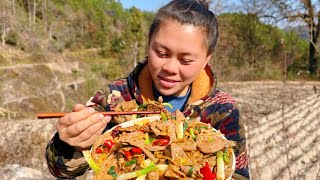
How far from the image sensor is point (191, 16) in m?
1.31

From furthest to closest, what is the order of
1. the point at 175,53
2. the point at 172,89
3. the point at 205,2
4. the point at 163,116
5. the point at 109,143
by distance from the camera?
the point at 205,2, the point at 172,89, the point at 175,53, the point at 163,116, the point at 109,143

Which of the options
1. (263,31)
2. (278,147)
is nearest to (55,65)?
(263,31)

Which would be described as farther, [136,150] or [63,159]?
[63,159]

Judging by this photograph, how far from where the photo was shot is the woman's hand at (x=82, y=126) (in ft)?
3.16

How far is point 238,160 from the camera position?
54.4 inches

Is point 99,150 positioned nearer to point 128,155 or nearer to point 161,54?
point 128,155

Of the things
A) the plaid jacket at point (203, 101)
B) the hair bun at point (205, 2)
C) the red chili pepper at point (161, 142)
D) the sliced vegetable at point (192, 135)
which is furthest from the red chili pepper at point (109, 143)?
the hair bun at point (205, 2)

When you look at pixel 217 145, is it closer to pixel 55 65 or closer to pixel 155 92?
pixel 155 92

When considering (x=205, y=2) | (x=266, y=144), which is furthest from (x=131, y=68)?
(x=205, y=2)

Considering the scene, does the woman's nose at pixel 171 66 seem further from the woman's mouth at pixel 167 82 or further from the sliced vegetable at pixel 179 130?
the sliced vegetable at pixel 179 130

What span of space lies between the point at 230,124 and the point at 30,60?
23.2 m

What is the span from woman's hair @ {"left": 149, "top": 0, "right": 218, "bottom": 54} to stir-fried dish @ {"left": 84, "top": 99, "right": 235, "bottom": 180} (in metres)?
0.42

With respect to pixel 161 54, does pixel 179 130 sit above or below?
below

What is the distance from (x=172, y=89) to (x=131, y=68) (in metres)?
21.3
